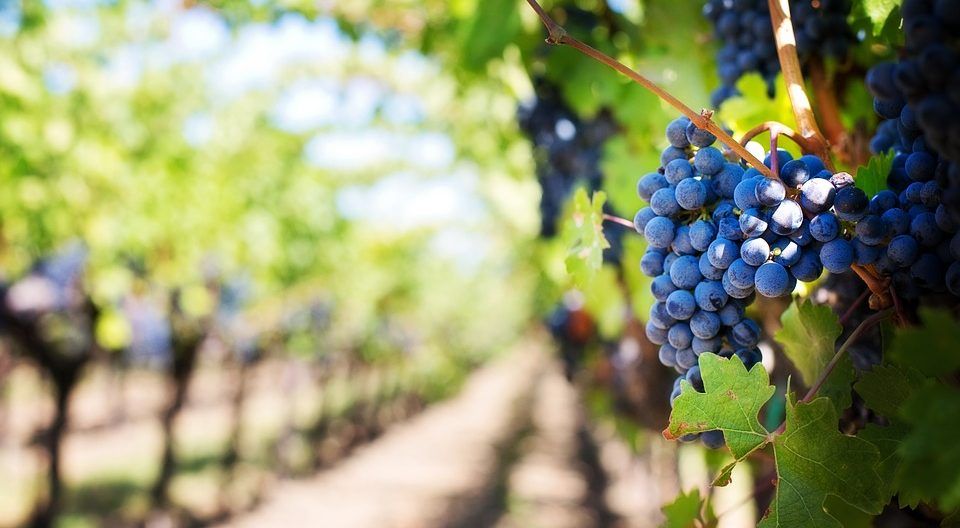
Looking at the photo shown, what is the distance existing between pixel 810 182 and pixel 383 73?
502 cm

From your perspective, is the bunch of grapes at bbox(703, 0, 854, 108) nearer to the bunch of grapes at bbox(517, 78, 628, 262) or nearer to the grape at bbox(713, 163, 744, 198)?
the grape at bbox(713, 163, 744, 198)

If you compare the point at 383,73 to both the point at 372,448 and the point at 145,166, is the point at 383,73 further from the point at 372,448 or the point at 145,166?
the point at 372,448

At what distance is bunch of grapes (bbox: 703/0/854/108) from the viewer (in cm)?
134

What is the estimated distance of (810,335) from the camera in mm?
1077

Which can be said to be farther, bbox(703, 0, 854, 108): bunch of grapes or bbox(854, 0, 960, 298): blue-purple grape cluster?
bbox(703, 0, 854, 108): bunch of grapes

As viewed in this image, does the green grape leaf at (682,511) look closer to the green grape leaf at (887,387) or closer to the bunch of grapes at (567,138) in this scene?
the green grape leaf at (887,387)

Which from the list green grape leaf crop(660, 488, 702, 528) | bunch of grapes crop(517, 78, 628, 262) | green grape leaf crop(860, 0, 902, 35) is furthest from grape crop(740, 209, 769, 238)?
bunch of grapes crop(517, 78, 628, 262)

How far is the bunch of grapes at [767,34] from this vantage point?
1342mm

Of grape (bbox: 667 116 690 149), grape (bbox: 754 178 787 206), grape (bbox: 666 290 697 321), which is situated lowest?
grape (bbox: 666 290 697 321)

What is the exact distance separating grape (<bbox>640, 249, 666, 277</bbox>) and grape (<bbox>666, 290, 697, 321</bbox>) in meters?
0.08

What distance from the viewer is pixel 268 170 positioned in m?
8.22

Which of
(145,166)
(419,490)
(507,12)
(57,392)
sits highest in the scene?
(145,166)

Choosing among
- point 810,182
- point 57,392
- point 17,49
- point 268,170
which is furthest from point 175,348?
point 810,182

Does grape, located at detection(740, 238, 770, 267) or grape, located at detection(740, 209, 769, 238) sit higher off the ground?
grape, located at detection(740, 209, 769, 238)
